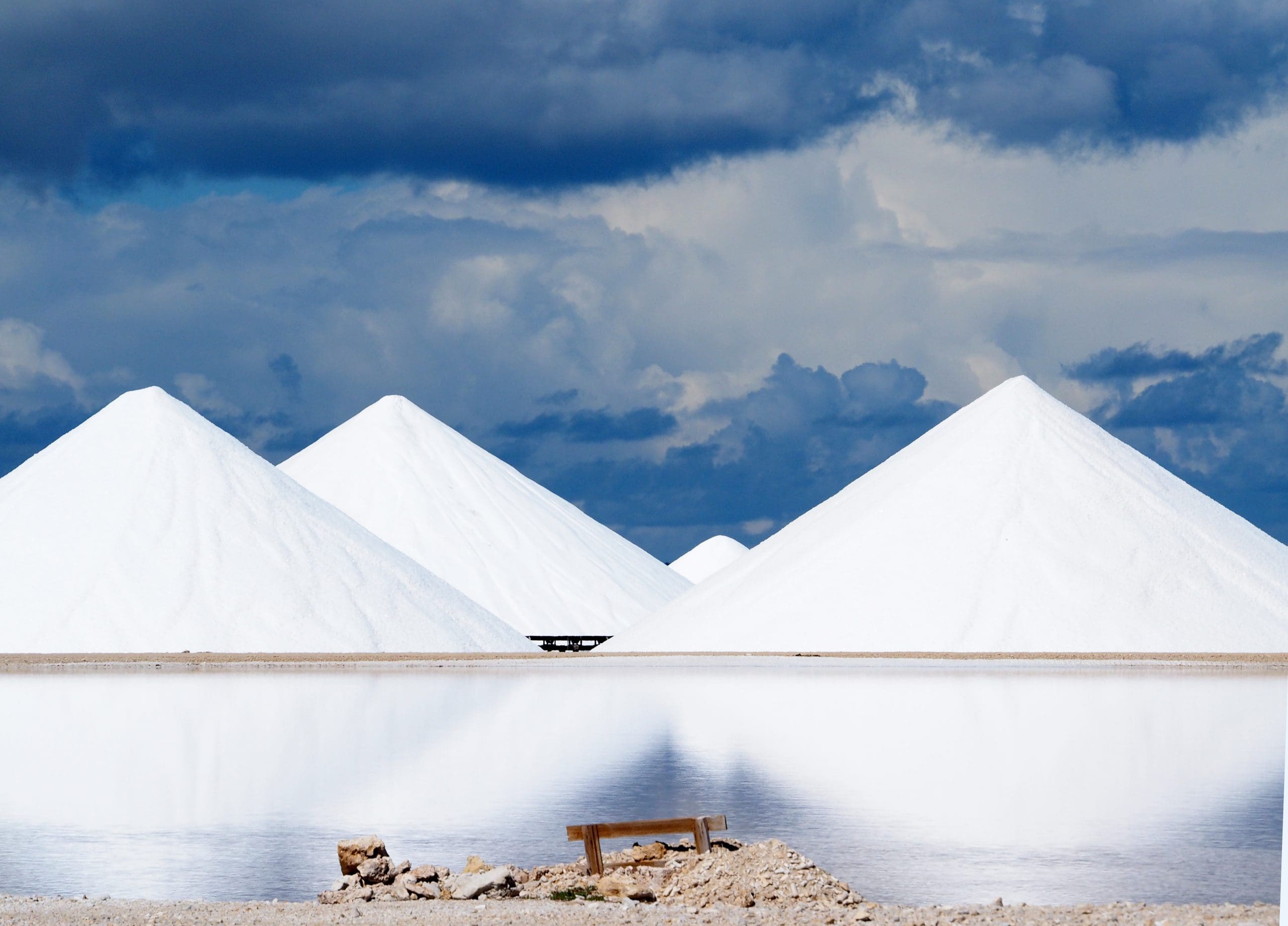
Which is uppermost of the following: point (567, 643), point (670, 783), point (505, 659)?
point (567, 643)

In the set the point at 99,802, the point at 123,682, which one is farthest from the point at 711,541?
the point at 99,802

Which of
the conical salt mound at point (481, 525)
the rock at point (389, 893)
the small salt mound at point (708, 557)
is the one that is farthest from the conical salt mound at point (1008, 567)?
the small salt mound at point (708, 557)

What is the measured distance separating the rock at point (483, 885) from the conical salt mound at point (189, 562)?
40.6 meters

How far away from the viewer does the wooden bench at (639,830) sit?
11289 mm

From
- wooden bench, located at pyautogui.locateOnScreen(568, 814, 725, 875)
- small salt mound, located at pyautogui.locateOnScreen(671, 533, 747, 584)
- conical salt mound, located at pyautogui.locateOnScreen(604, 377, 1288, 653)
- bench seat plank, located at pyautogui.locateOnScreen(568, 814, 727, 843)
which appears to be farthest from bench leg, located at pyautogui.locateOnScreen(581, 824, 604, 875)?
small salt mound, located at pyautogui.locateOnScreen(671, 533, 747, 584)

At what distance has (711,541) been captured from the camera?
127 meters

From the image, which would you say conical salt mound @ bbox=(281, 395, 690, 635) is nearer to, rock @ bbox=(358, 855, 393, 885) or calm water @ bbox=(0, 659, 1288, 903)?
calm water @ bbox=(0, 659, 1288, 903)

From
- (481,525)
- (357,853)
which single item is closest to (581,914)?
(357,853)

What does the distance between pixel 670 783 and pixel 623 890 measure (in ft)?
19.2

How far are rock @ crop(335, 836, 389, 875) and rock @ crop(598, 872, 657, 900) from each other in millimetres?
1521

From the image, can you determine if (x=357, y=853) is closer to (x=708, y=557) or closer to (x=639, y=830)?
(x=639, y=830)

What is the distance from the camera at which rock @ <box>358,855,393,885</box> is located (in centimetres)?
1059

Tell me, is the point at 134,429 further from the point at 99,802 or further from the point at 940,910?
the point at 940,910

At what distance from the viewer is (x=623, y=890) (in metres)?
10.6
